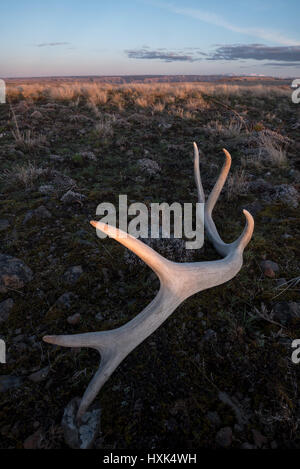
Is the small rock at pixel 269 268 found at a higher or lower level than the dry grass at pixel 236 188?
lower

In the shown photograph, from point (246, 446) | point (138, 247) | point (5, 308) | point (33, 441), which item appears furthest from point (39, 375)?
point (246, 446)

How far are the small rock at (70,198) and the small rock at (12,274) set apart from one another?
1.23 m

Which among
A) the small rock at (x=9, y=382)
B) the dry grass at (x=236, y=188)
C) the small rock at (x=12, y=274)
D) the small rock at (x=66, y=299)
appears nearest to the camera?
the small rock at (x=9, y=382)

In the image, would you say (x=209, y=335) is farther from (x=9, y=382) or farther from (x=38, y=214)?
(x=38, y=214)

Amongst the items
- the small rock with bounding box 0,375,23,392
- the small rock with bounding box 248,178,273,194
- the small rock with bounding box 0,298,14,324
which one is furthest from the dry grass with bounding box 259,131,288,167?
the small rock with bounding box 0,375,23,392

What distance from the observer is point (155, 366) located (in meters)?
1.52

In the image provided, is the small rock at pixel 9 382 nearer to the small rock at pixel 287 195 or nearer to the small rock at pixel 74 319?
the small rock at pixel 74 319

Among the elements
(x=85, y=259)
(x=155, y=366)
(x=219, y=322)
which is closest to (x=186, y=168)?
(x=85, y=259)

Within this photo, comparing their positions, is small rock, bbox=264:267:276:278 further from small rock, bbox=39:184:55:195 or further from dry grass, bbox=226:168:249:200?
small rock, bbox=39:184:55:195

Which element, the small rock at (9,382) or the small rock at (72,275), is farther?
the small rock at (72,275)

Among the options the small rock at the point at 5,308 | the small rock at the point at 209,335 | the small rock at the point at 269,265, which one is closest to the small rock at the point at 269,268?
the small rock at the point at 269,265

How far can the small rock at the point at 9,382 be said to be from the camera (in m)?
1.44
